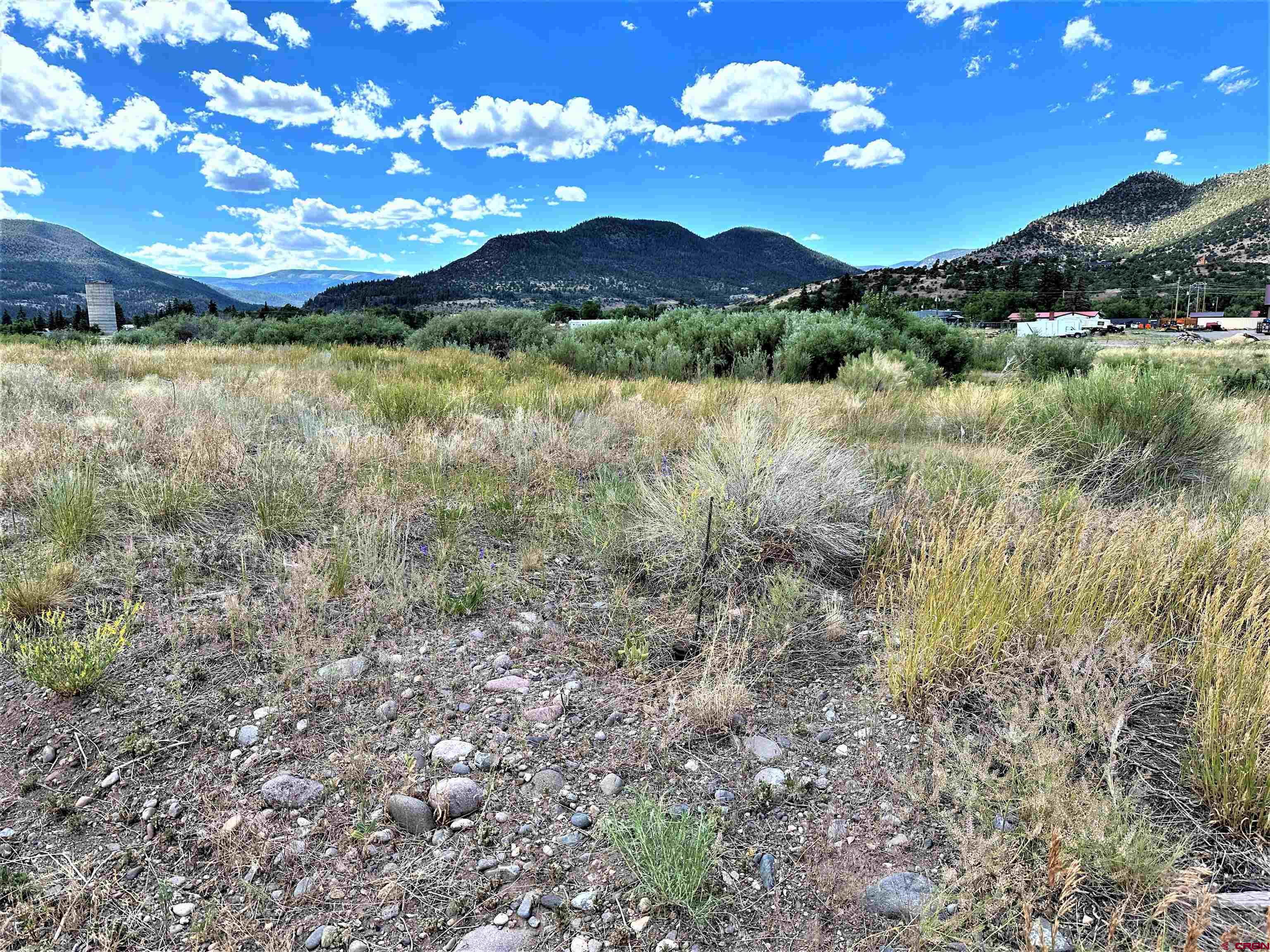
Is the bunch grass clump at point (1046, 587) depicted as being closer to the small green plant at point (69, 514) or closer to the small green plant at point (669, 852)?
the small green plant at point (669, 852)

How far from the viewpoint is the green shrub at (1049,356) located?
14.5 m

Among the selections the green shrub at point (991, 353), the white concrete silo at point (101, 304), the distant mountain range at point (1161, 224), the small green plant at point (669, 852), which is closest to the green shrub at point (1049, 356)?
the green shrub at point (991, 353)

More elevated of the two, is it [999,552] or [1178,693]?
[999,552]

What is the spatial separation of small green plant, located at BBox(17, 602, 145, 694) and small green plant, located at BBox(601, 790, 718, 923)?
2.24m

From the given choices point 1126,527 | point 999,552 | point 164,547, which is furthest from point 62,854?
point 1126,527

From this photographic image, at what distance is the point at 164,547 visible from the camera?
12.6 feet

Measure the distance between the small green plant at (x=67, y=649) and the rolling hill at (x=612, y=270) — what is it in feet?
203

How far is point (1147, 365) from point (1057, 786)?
6328 millimetres

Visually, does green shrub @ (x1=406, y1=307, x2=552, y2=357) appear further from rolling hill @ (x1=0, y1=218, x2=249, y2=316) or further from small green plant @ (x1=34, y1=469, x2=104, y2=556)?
rolling hill @ (x1=0, y1=218, x2=249, y2=316)

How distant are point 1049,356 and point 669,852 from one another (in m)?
16.7

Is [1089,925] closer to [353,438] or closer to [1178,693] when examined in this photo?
[1178,693]

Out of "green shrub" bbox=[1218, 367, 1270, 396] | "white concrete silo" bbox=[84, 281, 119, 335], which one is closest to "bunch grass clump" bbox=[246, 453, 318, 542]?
"green shrub" bbox=[1218, 367, 1270, 396]

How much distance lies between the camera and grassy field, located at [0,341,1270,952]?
6.19 ft

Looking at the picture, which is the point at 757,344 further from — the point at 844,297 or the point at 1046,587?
the point at 844,297
